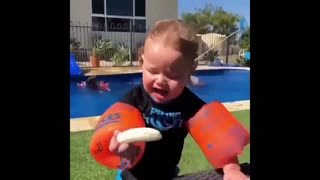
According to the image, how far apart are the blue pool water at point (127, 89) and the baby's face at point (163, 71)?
0.25 ft

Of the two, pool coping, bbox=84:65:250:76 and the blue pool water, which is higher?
pool coping, bbox=84:65:250:76

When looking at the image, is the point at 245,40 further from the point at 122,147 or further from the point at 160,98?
the point at 122,147

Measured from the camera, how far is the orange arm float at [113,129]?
9.21 feet

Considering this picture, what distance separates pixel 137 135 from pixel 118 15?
0.69m

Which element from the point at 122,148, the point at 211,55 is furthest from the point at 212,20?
the point at 122,148

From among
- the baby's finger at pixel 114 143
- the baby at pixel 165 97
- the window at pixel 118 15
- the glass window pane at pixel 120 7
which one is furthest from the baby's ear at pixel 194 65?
the baby's finger at pixel 114 143

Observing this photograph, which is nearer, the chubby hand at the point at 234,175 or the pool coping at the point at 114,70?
the pool coping at the point at 114,70

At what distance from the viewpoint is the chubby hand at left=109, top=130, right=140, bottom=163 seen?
280 centimetres

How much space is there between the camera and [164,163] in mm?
2980

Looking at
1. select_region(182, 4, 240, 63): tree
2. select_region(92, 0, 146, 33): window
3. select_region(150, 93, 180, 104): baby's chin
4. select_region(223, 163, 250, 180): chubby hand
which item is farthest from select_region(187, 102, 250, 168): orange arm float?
select_region(92, 0, 146, 33): window

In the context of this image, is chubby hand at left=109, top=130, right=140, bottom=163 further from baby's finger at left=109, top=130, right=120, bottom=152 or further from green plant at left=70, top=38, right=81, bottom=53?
green plant at left=70, top=38, right=81, bottom=53

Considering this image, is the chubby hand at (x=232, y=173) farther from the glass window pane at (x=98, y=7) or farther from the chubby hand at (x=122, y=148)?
the glass window pane at (x=98, y=7)

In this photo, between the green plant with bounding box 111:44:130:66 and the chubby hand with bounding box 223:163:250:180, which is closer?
the green plant with bounding box 111:44:130:66
